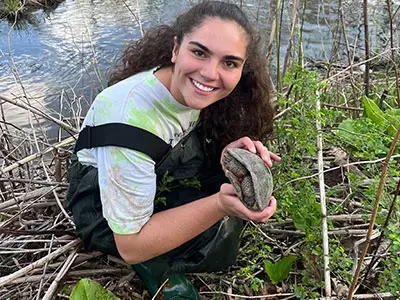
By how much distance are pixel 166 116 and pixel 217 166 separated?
1.70 ft

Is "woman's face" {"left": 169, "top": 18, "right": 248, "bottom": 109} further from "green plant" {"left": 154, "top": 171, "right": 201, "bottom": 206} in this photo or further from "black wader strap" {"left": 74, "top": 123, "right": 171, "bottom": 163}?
"green plant" {"left": 154, "top": 171, "right": 201, "bottom": 206}

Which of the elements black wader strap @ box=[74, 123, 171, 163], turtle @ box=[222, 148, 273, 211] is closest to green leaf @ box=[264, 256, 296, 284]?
turtle @ box=[222, 148, 273, 211]

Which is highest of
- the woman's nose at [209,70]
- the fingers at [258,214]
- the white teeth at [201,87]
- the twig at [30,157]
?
the woman's nose at [209,70]

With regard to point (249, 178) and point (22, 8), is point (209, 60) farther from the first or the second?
point (22, 8)

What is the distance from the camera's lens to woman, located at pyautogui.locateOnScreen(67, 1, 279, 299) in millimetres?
1650

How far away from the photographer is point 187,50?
168 centimetres

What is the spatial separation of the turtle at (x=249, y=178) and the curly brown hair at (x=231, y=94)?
0.52 metres

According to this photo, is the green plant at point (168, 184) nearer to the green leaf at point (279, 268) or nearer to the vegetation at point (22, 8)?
the green leaf at point (279, 268)

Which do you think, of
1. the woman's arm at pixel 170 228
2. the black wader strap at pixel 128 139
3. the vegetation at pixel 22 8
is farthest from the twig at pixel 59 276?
the vegetation at pixel 22 8

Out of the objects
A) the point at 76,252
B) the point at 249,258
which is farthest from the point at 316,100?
the point at 76,252

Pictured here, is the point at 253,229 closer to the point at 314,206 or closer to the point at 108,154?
the point at 314,206

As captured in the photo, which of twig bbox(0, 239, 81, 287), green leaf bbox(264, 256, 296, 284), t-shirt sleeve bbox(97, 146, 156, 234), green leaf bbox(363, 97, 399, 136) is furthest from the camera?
green leaf bbox(363, 97, 399, 136)

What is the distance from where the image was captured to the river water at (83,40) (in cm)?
592

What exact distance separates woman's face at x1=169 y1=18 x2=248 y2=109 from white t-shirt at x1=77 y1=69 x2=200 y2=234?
0.12 meters
